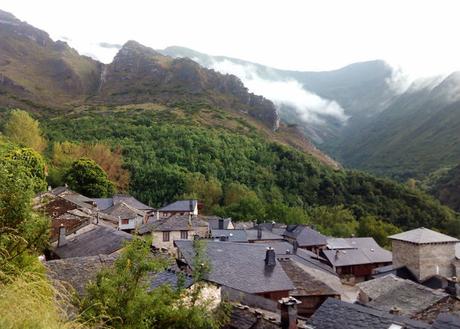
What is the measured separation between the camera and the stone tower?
38688mm

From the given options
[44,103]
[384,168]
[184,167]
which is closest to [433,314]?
[184,167]

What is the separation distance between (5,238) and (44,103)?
146m

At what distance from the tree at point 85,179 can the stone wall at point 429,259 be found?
43301mm

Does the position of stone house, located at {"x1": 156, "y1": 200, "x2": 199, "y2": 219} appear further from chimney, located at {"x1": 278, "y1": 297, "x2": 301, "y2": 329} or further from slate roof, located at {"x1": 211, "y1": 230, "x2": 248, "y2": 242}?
chimney, located at {"x1": 278, "y1": 297, "x2": 301, "y2": 329}

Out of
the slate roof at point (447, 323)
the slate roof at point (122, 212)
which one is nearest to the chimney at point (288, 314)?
the slate roof at point (447, 323)

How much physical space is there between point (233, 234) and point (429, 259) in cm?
1858

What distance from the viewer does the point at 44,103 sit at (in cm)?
14362

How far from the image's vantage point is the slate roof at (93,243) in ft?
89.4

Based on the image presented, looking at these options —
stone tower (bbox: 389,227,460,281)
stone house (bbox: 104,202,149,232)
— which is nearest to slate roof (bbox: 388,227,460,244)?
stone tower (bbox: 389,227,460,281)

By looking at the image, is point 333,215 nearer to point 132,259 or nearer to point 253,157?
point 253,157

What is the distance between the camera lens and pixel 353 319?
13453 millimetres

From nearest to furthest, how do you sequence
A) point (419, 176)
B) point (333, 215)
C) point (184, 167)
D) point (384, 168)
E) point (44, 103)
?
point (333, 215), point (184, 167), point (44, 103), point (419, 176), point (384, 168)

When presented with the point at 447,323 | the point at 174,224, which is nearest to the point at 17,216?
the point at 447,323

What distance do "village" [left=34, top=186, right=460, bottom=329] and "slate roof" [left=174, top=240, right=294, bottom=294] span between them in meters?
0.05
